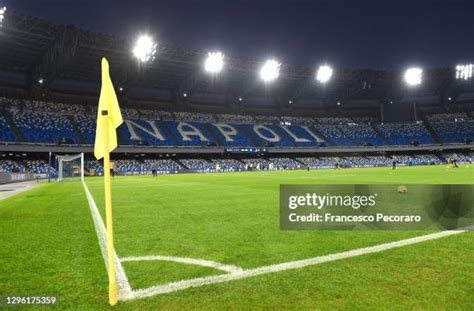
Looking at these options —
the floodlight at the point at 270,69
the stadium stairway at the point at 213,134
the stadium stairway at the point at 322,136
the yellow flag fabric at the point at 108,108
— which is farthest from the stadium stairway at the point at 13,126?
the stadium stairway at the point at 322,136

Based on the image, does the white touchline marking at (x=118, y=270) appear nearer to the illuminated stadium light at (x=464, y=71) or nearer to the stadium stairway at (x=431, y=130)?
the illuminated stadium light at (x=464, y=71)

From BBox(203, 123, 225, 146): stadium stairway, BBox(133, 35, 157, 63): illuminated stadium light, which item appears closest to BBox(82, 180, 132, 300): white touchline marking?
BBox(133, 35, 157, 63): illuminated stadium light

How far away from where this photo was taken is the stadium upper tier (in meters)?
53.8

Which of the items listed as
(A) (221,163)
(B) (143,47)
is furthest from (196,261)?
(A) (221,163)

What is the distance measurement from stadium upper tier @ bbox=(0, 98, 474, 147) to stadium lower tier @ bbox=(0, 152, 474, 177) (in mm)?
3365

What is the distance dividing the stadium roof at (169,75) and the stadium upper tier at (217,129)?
4.46 meters

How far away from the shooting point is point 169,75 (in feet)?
213

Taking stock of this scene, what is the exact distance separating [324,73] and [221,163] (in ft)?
91.0

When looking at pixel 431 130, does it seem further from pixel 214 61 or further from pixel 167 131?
pixel 167 131

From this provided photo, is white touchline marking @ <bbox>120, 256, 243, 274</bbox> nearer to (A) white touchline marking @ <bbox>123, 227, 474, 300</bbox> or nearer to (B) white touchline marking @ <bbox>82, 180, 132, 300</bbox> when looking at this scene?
(A) white touchline marking @ <bbox>123, 227, 474, 300</bbox>

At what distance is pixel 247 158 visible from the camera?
73.1 meters

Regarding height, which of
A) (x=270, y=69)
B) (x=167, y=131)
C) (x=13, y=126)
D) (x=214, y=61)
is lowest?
(x=13, y=126)

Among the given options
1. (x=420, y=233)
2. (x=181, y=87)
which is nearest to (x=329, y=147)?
(x=181, y=87)

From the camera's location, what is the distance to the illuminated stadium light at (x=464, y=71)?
239ft
